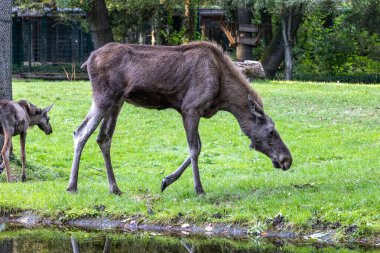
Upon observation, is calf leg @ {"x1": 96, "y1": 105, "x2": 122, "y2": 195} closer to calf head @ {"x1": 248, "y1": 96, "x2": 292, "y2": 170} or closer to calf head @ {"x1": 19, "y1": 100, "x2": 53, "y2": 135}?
calf head @ {"x1": 248, "y1": 96, "x2": 292, "y2": 170}

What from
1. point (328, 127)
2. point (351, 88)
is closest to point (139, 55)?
point (328, 127)

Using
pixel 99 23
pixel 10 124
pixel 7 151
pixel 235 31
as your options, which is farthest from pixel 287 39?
pixel 7 151

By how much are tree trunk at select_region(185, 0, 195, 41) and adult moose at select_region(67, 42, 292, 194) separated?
23.8 m

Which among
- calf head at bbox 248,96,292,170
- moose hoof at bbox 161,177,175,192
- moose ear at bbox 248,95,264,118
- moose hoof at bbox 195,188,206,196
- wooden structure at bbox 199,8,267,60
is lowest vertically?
moose hoof at bbox 195,188,206,196

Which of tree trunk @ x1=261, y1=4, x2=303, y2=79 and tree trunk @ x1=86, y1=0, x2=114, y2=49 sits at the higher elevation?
tree trunk @ x1=86, y1=0, x2=114, y2=49

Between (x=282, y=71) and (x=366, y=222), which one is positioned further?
(x=282, y=71)

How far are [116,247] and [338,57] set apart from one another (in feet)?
105

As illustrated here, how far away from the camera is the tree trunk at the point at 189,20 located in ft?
117

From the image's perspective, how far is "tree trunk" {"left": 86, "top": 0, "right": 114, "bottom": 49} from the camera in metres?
35.5

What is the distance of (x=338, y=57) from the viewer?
1583 inches

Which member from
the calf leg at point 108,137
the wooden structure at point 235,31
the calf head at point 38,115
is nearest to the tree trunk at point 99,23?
the wooden structure at point 235,31

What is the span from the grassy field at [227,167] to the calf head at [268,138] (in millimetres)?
438

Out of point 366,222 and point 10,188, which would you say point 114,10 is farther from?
point 366,222

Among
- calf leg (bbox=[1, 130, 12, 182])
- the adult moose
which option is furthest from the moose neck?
calf leg (bbox=[1, 130, 12, 182])
